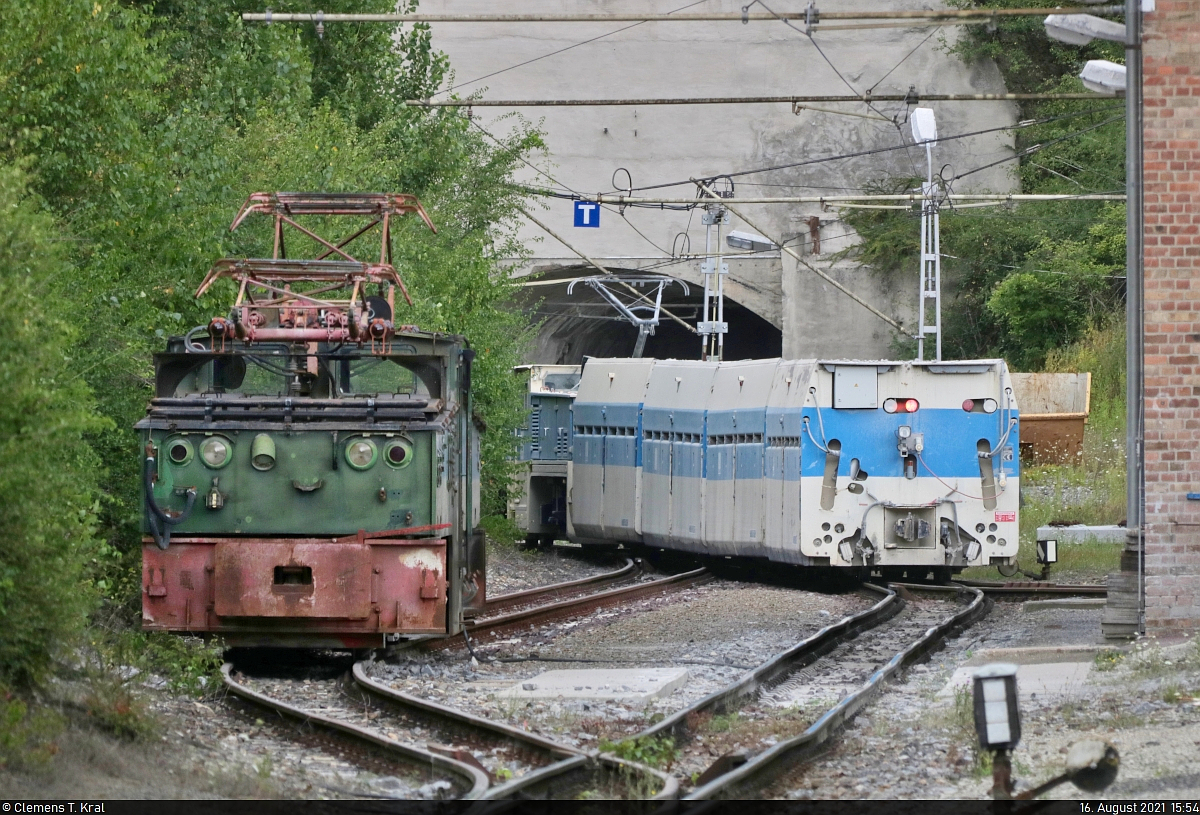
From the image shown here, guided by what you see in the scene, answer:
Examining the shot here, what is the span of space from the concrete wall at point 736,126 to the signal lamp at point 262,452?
29.4 m

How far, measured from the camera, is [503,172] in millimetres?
35719

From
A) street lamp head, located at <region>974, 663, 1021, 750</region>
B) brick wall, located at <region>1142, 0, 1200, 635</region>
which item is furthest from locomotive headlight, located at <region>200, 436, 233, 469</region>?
brick wall, located at <region>1142, 0, 1200, 635</region>

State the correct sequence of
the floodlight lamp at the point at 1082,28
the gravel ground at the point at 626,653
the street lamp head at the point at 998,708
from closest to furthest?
the street lamp head at the point at 998,708 < the gravel ground at the point at 626,653 < the floodlight lamp at the point at 1082,28

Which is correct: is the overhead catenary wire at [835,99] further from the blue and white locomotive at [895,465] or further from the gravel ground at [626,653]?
the gravel ground at [626,653]

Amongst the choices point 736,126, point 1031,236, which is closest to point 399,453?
point 736,126

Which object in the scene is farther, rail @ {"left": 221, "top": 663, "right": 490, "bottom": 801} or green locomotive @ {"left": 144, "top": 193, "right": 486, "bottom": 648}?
green locomotive @ {"left": 144, "top": 193, "right": 486, "bottom": 648}

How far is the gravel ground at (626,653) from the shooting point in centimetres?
1116

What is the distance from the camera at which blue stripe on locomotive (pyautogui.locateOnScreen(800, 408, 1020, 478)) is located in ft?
62.8

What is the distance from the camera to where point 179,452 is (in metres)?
12.1

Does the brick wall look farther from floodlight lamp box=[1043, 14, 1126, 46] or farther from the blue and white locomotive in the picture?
the blue and white locomotive

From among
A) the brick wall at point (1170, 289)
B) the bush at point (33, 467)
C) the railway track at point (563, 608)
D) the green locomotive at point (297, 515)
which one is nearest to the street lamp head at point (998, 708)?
the bush at point (33, 467)

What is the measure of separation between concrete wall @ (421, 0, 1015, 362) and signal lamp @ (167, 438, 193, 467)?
29.4 m

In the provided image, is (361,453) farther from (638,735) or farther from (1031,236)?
(1031,236)

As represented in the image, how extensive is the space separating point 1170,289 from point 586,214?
2445 centimetres
